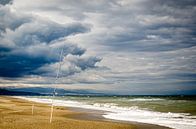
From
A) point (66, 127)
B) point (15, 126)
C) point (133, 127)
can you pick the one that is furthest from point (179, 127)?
point (15, 126)

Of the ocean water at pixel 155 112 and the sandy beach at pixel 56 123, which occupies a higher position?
the sandy beach at pixel 56 123

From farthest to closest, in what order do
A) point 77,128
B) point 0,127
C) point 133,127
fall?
point 133,127 < point 77,128 < point 0,127

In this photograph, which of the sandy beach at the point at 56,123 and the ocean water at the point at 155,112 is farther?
the ocean water at the point at 155,112

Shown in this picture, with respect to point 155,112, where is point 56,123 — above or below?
above

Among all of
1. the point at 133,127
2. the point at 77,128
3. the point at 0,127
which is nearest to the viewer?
the point at 0,127

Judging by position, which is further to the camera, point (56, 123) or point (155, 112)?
point (155, 112)

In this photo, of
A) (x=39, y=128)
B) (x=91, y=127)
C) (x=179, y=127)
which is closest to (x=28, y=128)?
(x=39, y=128)

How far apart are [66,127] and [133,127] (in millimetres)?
7429

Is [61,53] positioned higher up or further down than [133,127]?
higher up

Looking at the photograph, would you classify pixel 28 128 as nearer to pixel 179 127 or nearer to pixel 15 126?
pixel 15 126

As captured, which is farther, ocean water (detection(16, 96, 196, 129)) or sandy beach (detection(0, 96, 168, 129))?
ocean water (detection(16, 96, 196, 129))

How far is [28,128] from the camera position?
78.9 ft

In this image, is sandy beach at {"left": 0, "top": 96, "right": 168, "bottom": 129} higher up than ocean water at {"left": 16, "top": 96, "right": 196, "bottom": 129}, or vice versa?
sandy beach at {"left": 0, "top": 96, "right": 168, "bottom": 129}

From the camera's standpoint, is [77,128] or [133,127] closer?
[77,128]
